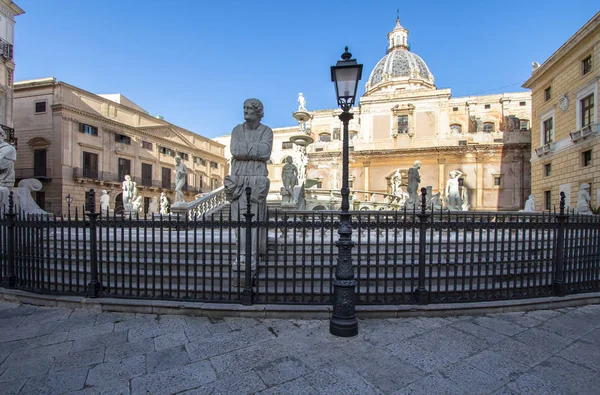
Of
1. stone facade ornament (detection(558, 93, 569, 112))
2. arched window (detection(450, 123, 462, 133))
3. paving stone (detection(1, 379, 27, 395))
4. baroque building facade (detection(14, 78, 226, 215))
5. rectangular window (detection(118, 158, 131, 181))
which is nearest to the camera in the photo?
paving stone (detection(1, 379, 27, 395))

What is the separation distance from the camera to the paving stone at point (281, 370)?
2.92 meters

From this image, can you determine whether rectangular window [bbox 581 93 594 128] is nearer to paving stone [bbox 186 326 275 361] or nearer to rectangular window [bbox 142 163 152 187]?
paving stone [bbox 186 326 275 361]

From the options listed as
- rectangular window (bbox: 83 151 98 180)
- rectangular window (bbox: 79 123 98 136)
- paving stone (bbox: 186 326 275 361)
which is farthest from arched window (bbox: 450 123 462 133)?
rectangular window (bbox: 83 151 98 180)

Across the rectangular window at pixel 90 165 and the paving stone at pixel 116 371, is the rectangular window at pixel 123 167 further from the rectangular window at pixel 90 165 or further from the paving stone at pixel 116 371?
the paving stone at pixel 116 371

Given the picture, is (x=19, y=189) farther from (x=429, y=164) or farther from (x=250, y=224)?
(x=429, y=164)

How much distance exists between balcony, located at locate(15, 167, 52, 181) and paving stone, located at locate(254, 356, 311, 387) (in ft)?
103

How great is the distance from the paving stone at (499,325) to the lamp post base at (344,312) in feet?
6.21

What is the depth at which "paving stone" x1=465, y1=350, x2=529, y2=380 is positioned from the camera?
120 inches

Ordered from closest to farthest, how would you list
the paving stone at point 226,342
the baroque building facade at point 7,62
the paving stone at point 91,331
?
the paving stone at point 226,342 → the paving stone at point 91,331 → the baroque building facade at point 7,62

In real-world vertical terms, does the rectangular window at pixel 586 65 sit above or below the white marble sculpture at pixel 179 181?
above

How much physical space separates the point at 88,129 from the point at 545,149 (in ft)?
130

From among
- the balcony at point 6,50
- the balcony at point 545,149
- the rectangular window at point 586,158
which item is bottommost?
the rectangular window at point 586,158

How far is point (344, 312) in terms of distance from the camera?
382cm

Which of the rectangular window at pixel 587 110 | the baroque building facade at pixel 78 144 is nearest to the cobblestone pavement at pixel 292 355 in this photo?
the rectangular window at pixel 587 110
